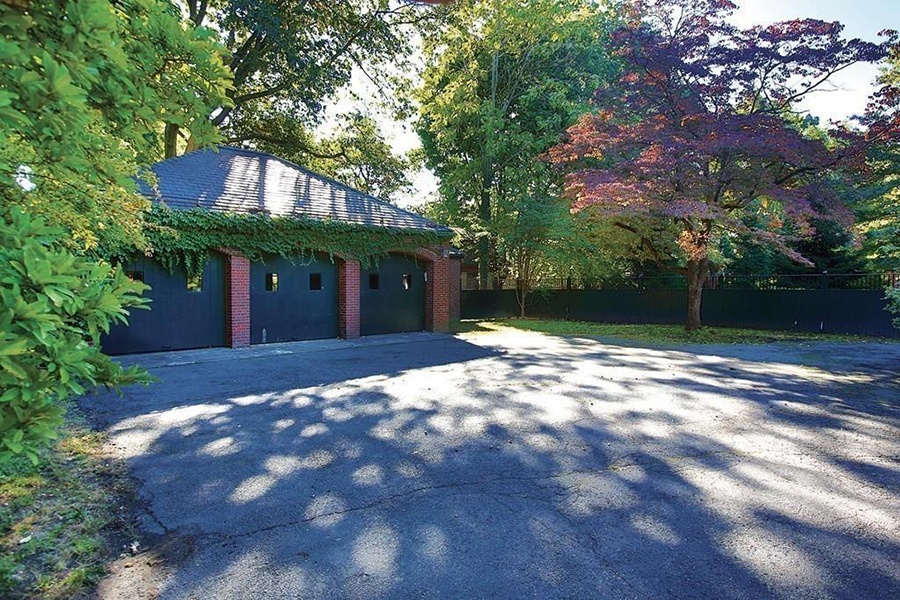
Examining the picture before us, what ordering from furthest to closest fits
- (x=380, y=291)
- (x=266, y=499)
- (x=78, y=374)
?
(x=380, y=291) < (x=266, y=499) < (x=78, y=374)

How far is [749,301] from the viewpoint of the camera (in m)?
15.1

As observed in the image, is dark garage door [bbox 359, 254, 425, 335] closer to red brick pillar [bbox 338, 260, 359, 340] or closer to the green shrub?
red brick pillar [bbox 338, 260, 359, 340]

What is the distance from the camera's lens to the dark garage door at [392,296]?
1327 cm

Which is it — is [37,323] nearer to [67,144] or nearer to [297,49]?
[67,144]

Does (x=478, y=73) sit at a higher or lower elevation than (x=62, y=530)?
higher

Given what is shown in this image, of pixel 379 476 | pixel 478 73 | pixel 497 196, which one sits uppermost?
pixel 478 73

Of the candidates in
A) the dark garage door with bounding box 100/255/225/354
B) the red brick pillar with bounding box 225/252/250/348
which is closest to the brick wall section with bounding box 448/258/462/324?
the red brick pillar with bounding box 225/252/250/348

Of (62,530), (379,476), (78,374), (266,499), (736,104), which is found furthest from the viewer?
(736,104)

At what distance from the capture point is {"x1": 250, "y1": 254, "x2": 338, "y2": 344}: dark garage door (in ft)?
37.6

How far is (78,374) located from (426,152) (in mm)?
23347

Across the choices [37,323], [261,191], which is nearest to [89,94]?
[37,323]

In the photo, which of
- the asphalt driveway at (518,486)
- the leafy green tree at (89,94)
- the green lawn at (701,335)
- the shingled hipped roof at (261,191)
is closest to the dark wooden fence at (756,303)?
the green lawn at (701,335)

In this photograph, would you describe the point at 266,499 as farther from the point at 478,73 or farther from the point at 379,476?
the point at 478,73

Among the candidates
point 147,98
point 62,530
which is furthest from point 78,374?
point 62,530
